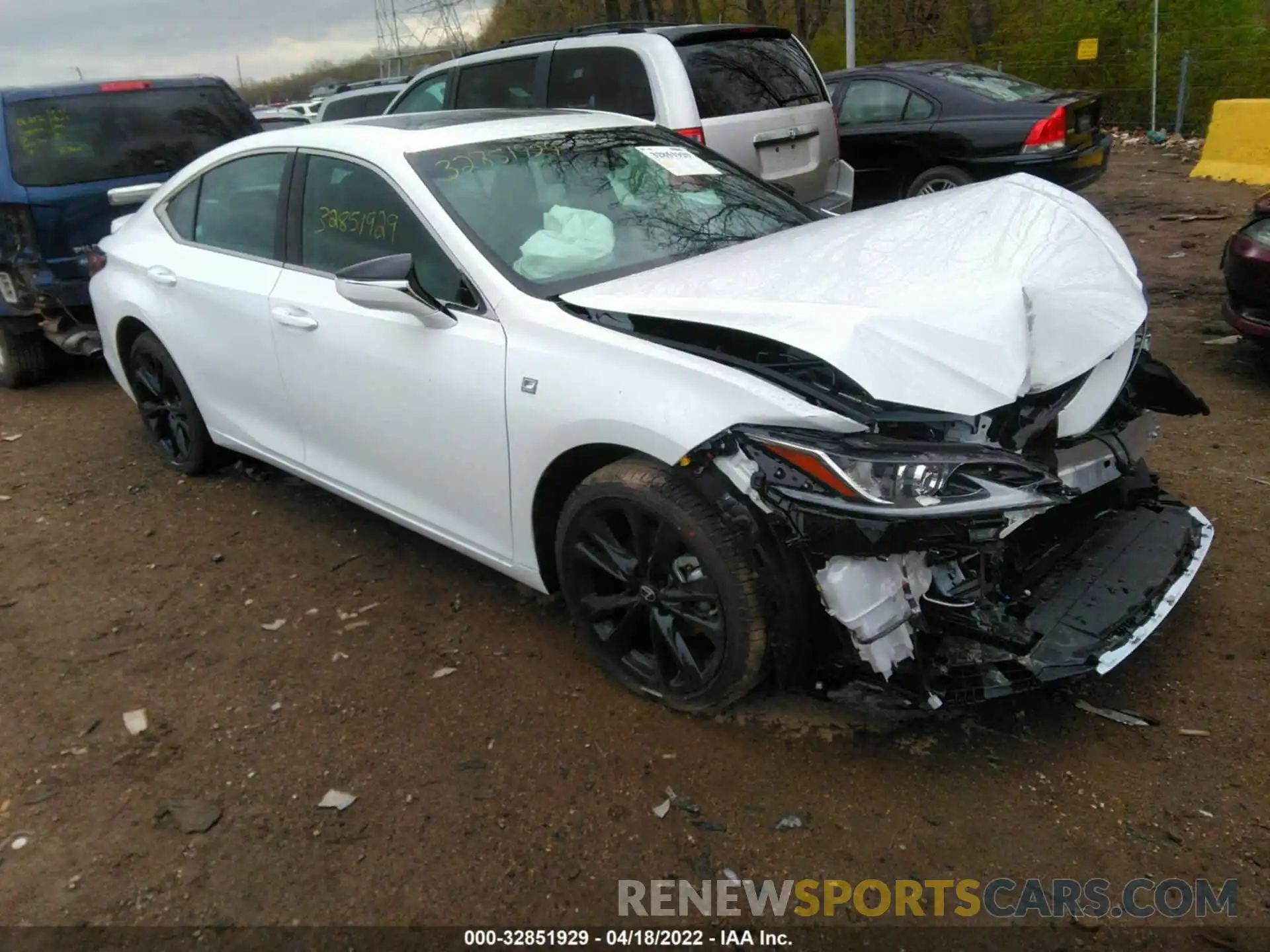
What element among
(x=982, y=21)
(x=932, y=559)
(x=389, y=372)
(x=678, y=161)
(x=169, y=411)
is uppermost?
(x=982, y=21)

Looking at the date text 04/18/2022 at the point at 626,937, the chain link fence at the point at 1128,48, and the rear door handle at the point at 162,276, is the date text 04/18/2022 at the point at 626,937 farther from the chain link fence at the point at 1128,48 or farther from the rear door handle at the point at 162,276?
the chain link fence at the point at 1128,48

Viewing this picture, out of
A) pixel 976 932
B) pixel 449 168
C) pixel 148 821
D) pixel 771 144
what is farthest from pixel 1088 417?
pixel 771 144

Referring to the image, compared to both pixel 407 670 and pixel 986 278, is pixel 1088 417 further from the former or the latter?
pixel 407 670

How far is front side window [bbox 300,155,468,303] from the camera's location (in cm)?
334

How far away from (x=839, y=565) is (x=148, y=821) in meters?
2.06

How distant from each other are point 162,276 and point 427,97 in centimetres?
430

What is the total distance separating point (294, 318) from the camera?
3.79 metres

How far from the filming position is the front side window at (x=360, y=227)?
10.9 feet

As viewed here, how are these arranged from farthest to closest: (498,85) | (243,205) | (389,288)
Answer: (498,85), (243,205), (389,288)

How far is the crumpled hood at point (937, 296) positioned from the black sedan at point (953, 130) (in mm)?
5695

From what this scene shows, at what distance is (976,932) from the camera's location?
2.27 m

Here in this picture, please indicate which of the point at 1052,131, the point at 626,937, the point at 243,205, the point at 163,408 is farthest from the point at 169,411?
the point at 1052,131

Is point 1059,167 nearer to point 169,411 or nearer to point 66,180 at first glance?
point 169,411

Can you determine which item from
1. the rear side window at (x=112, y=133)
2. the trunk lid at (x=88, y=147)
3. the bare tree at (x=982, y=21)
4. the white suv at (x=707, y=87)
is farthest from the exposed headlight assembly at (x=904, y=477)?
the bare tree at (x=982, y=21)
